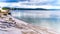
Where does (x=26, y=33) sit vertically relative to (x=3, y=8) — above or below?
below

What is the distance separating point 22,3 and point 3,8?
39 cm

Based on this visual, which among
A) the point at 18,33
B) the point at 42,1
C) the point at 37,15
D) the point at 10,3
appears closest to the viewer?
the point at 18,33

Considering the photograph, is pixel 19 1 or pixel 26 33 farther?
pixel 19 1

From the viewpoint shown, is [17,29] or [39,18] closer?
[17,29]

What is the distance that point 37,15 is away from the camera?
4.09 m

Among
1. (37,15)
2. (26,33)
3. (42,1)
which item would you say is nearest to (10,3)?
(42,1)

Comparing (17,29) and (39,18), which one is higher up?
(39,18)

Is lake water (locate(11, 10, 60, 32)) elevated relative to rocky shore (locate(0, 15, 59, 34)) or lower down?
elevated

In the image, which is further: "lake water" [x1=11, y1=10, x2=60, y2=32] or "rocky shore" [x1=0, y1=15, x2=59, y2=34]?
"lake water" [x1=11, y1=10, x2=60, y2=32]

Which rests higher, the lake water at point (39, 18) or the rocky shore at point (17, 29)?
the lake water at point (39, 18)

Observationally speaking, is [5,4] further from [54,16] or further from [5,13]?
[54,16]

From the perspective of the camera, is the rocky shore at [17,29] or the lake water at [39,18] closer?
the rocky shore at [17,29]

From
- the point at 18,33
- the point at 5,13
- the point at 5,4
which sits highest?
the point at 5,4

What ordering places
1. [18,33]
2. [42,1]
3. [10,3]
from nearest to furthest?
[18,33] → [10,3] → [42,1]
